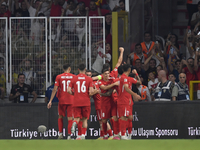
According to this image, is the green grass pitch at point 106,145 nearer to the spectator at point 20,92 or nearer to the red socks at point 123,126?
the red socks at point 123,126

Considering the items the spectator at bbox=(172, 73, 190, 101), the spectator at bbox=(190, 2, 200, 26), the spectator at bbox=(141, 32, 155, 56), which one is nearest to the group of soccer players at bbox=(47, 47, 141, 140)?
the spectator at bbox=(172, 73, 190, 101)

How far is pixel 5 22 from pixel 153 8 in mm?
6345

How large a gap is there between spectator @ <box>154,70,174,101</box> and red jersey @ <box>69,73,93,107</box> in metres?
2.50

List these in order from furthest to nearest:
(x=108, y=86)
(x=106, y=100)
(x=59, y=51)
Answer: (x=59, y=51) < (x=106, y=100) < (x=108, y=86)

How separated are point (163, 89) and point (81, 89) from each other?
110 inches

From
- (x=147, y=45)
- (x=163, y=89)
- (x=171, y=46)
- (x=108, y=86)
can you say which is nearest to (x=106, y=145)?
(x=108, y=86)

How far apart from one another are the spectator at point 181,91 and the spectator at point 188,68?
2.63 feet

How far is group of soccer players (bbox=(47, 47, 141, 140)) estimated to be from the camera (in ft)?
37.2

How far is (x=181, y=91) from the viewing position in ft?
43.0

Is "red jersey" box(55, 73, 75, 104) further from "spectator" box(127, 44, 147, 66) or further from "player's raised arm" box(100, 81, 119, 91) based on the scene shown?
"spectator" box(127, 44, 147, 66)

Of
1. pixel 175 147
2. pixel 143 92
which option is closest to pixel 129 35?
pixel 143 92

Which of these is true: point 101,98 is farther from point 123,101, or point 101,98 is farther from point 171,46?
point 171,46

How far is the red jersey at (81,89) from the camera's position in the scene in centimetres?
1132

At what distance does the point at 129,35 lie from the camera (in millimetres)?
14727
